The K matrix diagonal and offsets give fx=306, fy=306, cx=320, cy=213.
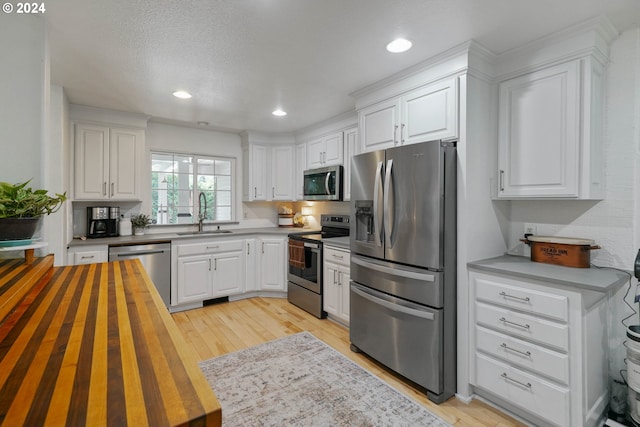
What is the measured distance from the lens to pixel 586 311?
171 centimetres

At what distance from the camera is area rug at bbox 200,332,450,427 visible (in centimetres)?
193

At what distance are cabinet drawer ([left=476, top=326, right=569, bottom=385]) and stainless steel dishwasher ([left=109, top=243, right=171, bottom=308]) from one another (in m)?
3.30

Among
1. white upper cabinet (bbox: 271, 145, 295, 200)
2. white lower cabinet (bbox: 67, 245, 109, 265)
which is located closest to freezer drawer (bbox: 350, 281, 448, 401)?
white upper cabinet (bbox: 271, 145, 295, 200)

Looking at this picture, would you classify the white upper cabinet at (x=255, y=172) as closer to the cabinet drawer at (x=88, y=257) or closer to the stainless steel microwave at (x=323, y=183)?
the stainless steel microwave at (x=323, y=183)

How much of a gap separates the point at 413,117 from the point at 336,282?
6.02ft

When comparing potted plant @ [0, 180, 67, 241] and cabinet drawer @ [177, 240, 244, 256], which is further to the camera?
cabinet drawer @ [177, 240, 244, 256]

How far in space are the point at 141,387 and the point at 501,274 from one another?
6.70ft

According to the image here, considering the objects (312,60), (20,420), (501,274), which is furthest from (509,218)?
(20,420)

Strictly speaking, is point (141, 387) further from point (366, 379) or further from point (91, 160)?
point (91, 160)

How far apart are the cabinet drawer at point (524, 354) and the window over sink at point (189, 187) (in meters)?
3.85

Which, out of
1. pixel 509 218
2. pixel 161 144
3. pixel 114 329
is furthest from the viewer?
pixel 161 144

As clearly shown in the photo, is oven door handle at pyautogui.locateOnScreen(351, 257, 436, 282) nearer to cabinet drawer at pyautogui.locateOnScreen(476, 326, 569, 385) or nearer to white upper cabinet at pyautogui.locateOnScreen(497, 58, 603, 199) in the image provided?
cabinet drawer at pyautogui.locateOnScreen(476, 326, 569, 385)

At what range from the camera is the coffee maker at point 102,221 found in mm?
3600

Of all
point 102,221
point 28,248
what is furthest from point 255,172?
point 28,248
